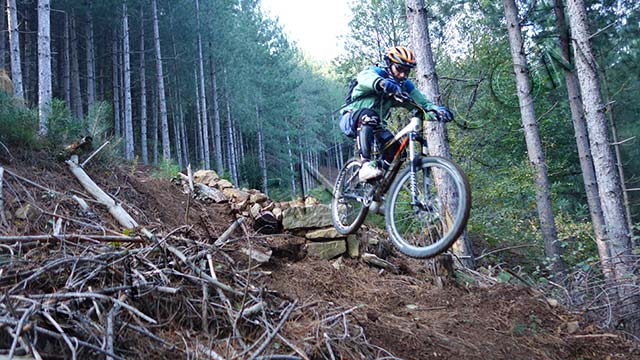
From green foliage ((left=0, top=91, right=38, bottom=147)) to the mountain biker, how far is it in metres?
4.56

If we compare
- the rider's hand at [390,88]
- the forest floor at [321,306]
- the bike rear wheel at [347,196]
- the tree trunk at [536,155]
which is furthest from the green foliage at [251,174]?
the rider's hand at [390,88]

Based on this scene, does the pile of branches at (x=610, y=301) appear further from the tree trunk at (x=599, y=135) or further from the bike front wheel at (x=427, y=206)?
the bike front wheel at (x=427, y=206)

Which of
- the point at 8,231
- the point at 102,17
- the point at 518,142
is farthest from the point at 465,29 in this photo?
the point at 102,17

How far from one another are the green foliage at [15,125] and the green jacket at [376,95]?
454 centimetres

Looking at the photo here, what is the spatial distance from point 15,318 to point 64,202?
2.71 meters

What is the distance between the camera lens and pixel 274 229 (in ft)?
21.0

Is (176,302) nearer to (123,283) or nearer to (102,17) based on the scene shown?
(123,283)

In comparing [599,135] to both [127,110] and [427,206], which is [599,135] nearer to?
[427,206]

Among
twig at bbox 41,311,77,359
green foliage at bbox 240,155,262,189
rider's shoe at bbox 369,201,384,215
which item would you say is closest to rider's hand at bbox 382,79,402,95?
rider's shoe at bbox 369,201,384,215

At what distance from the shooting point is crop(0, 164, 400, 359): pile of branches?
9.59 feet

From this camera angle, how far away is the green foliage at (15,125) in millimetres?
6059

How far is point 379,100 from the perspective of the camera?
165 inches

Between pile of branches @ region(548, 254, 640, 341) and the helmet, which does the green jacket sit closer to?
the helmet

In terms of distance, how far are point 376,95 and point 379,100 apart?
5cm
